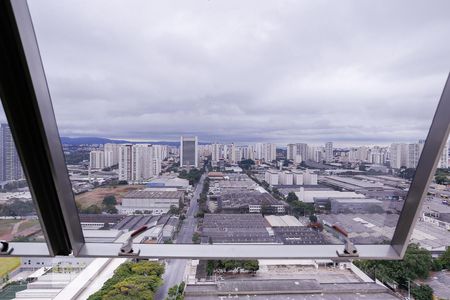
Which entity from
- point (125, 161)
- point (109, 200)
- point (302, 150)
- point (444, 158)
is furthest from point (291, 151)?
point (109, 200)

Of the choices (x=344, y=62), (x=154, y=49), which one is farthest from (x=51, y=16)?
(x=344, y=62)

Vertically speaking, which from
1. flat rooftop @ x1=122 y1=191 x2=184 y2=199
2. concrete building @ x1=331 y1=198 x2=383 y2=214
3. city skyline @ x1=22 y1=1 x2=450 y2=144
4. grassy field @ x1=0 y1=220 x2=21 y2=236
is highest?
city skyline @ x1=22 y1=1 x2=450 y2=144

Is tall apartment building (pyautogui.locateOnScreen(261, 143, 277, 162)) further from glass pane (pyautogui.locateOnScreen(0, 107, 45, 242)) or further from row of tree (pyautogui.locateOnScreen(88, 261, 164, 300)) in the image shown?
glass pane (pyautogui.locateOnScreen(0, 107, 45, 242))

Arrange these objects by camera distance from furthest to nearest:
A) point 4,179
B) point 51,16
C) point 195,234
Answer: point 195,234 → point 4,179 → point 51,16

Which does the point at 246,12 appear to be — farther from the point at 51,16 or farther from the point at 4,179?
the point at 4,179

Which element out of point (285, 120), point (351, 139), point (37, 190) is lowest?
point (37, 190)

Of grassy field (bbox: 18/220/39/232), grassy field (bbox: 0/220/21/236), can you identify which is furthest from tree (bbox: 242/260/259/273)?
grassy field (bbox: 0/220/21/236)
